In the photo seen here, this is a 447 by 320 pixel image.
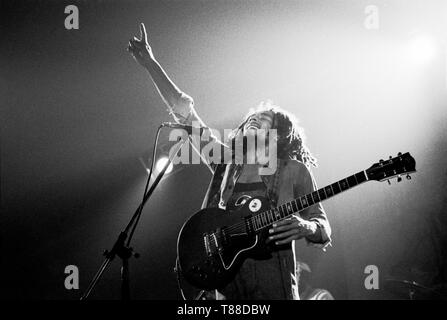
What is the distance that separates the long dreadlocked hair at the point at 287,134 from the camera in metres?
2.85

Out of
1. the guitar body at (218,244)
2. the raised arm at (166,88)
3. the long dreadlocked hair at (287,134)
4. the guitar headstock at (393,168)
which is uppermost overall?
the raised arm at (166,88)

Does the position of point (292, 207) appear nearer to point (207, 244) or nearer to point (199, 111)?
point (207, 244)

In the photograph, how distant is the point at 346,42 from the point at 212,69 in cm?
103

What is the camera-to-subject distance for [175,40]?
10.7 feet

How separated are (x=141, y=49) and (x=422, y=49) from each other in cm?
213

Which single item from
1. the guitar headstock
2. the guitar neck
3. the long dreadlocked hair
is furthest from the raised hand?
the guitar headstock

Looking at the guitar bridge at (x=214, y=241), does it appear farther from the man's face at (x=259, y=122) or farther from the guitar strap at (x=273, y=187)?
the man's face at (x=259, y=122)

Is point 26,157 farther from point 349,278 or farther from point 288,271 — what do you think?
point 349,278

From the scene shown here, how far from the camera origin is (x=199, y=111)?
3.16 metres

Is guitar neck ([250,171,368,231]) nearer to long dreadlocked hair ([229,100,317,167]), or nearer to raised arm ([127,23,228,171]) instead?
long dreadlocked hair ([229,100,317,167])

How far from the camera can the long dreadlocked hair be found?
2854 mm

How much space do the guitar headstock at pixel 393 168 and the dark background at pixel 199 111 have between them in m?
0.85

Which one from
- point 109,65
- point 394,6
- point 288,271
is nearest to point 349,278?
point 288,271

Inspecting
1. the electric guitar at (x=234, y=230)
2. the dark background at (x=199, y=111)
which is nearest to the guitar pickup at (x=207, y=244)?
the electric guitar at (x=234, y=230)
